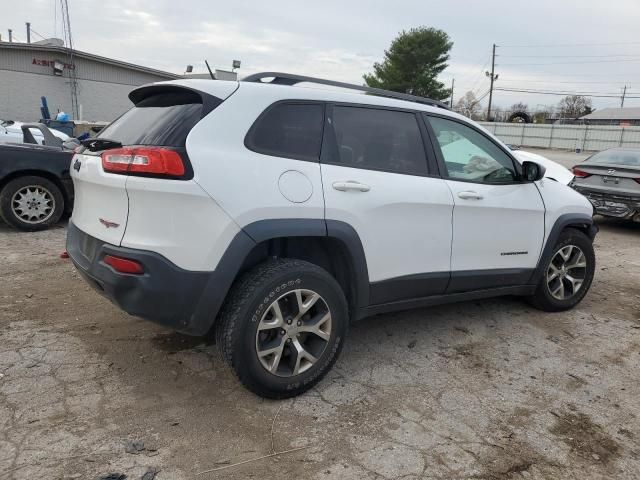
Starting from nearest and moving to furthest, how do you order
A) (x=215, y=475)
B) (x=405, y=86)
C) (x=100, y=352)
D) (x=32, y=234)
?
(x=215, y=475), (x=100, y=352), (x=32, y=234), (x=405, y=86)

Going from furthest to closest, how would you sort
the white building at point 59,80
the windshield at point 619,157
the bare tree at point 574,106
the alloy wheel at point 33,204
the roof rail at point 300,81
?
1. the bare tree at point 574,106
2. the white building at point 59,80
3. the windshield at point 619,157
4. the alloy wheel at point 33,204
5. the roof rail at point 300,81

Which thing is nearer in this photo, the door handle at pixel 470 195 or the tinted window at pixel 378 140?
the tinted window at pixel 378 140

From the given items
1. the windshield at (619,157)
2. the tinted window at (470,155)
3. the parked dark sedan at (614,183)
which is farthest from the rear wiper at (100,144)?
the windshield at (619,157)

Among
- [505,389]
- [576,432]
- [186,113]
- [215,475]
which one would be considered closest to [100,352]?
[215,475]

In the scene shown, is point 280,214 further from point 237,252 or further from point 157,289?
point 157,289

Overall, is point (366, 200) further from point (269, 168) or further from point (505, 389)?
point (505, 389)

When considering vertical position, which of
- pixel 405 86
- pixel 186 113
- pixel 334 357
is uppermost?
pixel 405 86

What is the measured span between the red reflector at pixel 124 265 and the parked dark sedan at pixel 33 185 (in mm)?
4333

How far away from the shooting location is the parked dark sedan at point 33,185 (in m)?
6.40

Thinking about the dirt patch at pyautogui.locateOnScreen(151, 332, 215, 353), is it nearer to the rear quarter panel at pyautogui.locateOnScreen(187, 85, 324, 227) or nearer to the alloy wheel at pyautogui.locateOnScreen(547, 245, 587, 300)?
the rear quarter panel at pyautogui.locateOnScreen(187, 85, 324, 227)

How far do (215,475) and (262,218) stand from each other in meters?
1.29

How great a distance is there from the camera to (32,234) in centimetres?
660

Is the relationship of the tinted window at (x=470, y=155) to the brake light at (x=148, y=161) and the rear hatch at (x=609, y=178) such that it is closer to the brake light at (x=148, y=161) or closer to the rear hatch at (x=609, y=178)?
the brake light at (x=148, y=161)

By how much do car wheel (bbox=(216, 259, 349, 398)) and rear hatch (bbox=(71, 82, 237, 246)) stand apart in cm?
71
